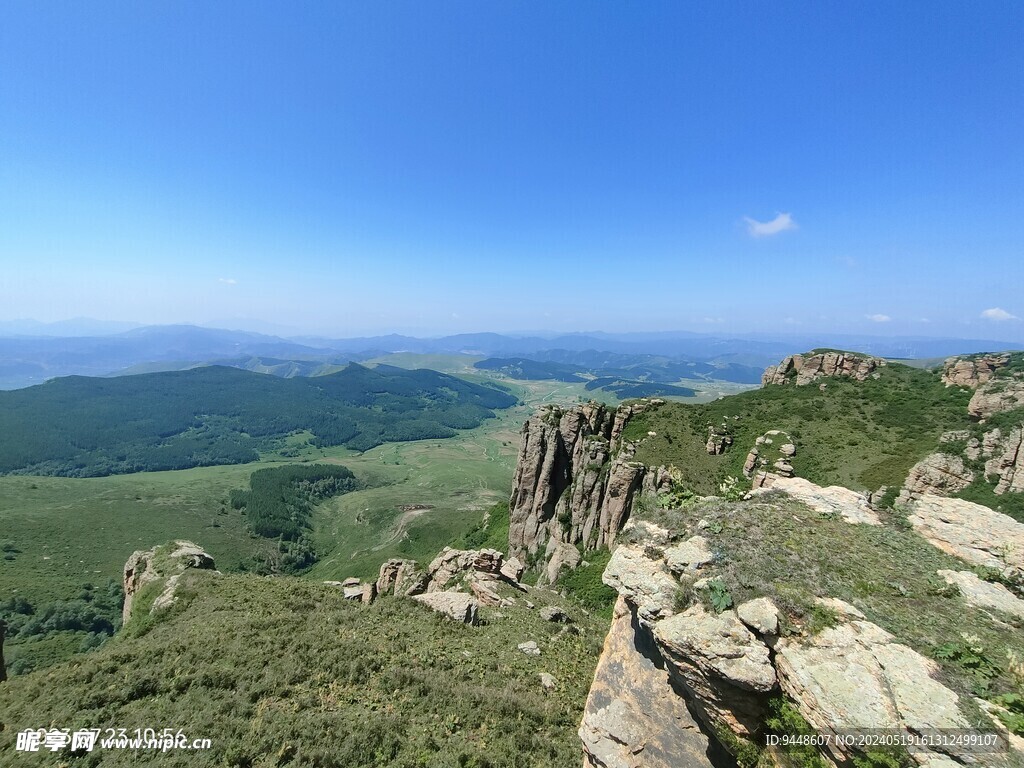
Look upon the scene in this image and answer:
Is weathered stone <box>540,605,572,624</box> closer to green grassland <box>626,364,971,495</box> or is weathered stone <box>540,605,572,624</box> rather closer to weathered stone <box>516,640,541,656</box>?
weathered stone <box>516,640,541,656</box>

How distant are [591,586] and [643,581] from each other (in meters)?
47.2

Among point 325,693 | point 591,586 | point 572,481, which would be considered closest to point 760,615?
point 325,693

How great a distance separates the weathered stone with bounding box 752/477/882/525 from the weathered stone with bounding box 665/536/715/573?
6.37 metres

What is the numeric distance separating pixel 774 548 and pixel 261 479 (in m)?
223

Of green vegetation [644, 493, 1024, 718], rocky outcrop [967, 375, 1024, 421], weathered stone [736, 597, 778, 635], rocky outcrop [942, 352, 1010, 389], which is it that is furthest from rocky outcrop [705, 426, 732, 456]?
weathered stone [736, 597, 778, 635]

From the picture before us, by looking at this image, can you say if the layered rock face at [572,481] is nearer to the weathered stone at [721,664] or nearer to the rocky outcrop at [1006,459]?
the rocky outcrop at [1006,459]

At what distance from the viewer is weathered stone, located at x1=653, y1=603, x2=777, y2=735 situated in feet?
37.2

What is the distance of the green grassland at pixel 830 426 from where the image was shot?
55.4 meters

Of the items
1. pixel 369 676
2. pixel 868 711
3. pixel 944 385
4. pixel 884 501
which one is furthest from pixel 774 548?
pixel 944 385

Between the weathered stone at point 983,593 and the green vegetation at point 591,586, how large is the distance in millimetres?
42276

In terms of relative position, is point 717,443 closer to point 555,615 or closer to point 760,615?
point 555,615

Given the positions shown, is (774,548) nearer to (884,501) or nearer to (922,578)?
(922,578)

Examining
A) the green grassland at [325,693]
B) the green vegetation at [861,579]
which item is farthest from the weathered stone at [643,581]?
the green grassland at [325,693]

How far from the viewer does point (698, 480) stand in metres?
59.8
